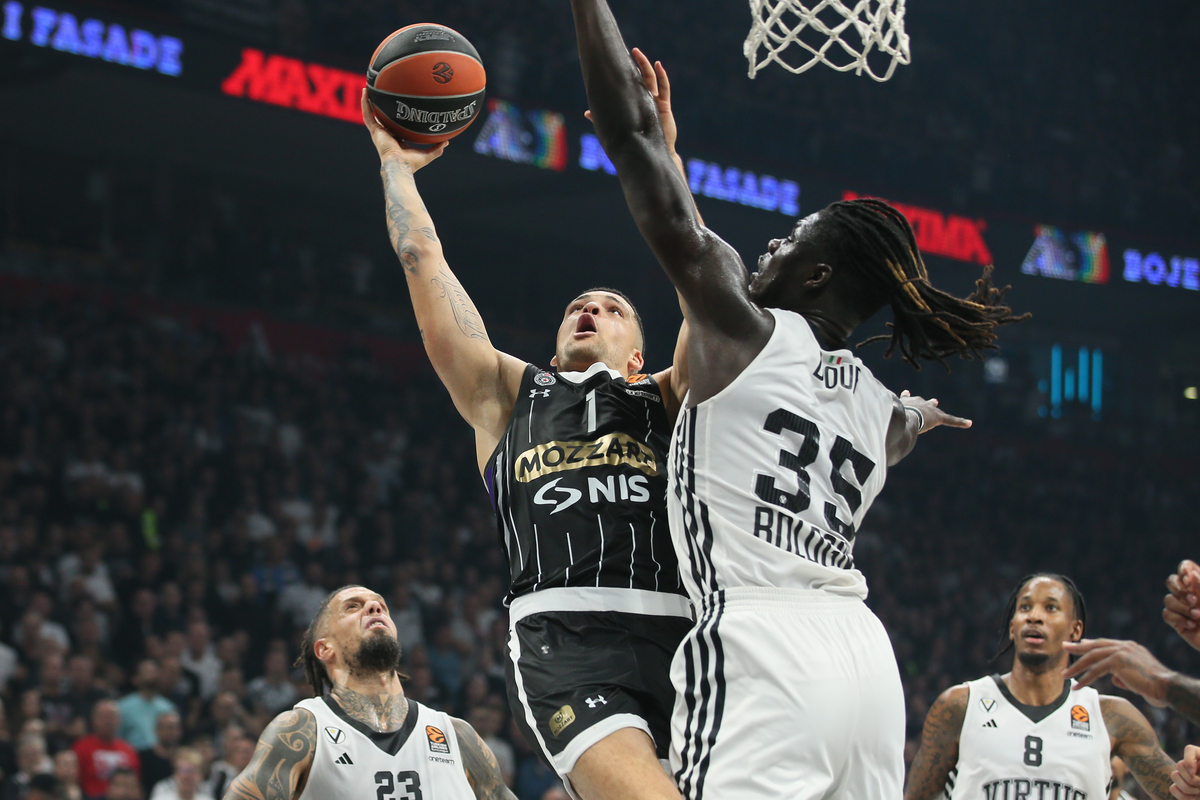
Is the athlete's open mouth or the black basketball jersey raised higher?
the athlete's open mouth

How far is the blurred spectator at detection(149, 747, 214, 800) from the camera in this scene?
750cm

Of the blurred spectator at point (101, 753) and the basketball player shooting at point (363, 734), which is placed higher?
the basketball player shooting at point (363, 734)

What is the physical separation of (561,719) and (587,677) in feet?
0.39

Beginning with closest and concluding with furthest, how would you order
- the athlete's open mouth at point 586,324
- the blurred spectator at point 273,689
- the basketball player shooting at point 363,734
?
1. the athlete's open mouth at point 586,324
2. the basketball player shooting at point 363,734
3. the blurred spectator at point 273,689

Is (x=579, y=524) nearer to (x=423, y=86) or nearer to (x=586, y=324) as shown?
(x=586, y=324)

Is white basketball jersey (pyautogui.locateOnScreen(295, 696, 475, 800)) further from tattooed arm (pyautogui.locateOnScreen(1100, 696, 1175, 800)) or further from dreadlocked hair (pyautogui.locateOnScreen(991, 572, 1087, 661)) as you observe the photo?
tattooed arm (pyautogui.locateOnScreen(1100, 696, 1175, 800))

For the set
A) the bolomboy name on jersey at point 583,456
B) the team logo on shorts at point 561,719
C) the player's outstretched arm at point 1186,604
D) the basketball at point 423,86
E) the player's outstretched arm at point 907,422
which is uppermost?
the basketball at point 423,86

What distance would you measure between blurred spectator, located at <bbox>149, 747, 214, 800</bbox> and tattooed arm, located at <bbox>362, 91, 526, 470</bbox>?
484 centimetres

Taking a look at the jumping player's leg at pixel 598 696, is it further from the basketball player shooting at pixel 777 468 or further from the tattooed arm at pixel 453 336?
the tattooed arm at pixel 453 336

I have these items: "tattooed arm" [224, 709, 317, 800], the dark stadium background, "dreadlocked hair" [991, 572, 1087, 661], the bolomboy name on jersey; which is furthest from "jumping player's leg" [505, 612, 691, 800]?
the dark stadium background

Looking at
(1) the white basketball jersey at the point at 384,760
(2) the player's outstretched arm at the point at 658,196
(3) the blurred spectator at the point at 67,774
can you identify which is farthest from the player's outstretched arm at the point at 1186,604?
(3) the blurred spectator at the point at 67,774

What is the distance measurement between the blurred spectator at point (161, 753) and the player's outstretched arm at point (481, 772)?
381 cm

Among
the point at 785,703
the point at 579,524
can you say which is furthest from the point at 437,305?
the point at 785,703

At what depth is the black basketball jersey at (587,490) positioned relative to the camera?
3223 mm
